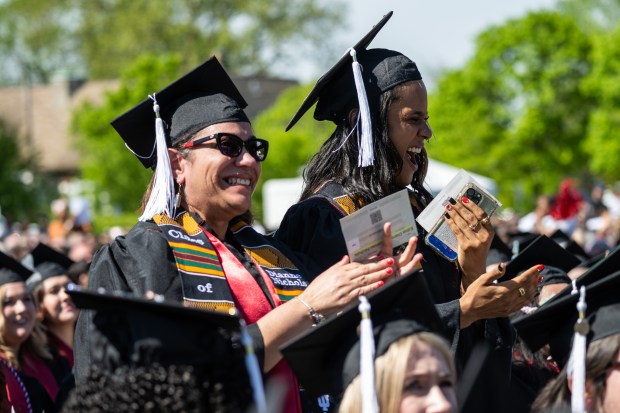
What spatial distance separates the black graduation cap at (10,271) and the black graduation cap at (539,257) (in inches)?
121

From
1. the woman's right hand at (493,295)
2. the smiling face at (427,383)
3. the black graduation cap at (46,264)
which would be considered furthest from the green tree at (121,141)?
the smiling face at (427,383)

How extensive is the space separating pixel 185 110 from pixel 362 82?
84 centimetres

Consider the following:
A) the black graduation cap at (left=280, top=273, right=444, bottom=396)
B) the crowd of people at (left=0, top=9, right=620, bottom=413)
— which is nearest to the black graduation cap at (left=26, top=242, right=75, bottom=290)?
the crowd of people at (left=0, top=9, right=620, bottom=413)

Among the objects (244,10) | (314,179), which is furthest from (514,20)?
(314,179)

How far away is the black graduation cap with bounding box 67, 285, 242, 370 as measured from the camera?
3.34 metres

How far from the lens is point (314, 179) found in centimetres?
521

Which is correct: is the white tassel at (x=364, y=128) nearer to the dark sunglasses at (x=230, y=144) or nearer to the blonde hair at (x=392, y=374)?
the dark sunglasses at (x=230, y=144)

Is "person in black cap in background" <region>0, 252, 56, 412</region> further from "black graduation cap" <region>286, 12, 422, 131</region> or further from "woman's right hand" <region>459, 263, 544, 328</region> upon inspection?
"woman's right hand" <region>459, 263, 544, 328</region>

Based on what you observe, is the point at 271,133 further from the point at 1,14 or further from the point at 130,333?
the point at 130,333

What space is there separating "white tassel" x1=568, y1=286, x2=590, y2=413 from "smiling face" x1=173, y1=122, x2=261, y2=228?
4.39 ft

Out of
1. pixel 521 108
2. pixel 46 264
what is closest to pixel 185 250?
pixel 46 264

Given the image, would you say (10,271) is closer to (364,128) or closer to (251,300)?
(364,128)

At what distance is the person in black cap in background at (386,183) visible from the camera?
472 centimetres

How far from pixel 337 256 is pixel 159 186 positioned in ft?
2.70
